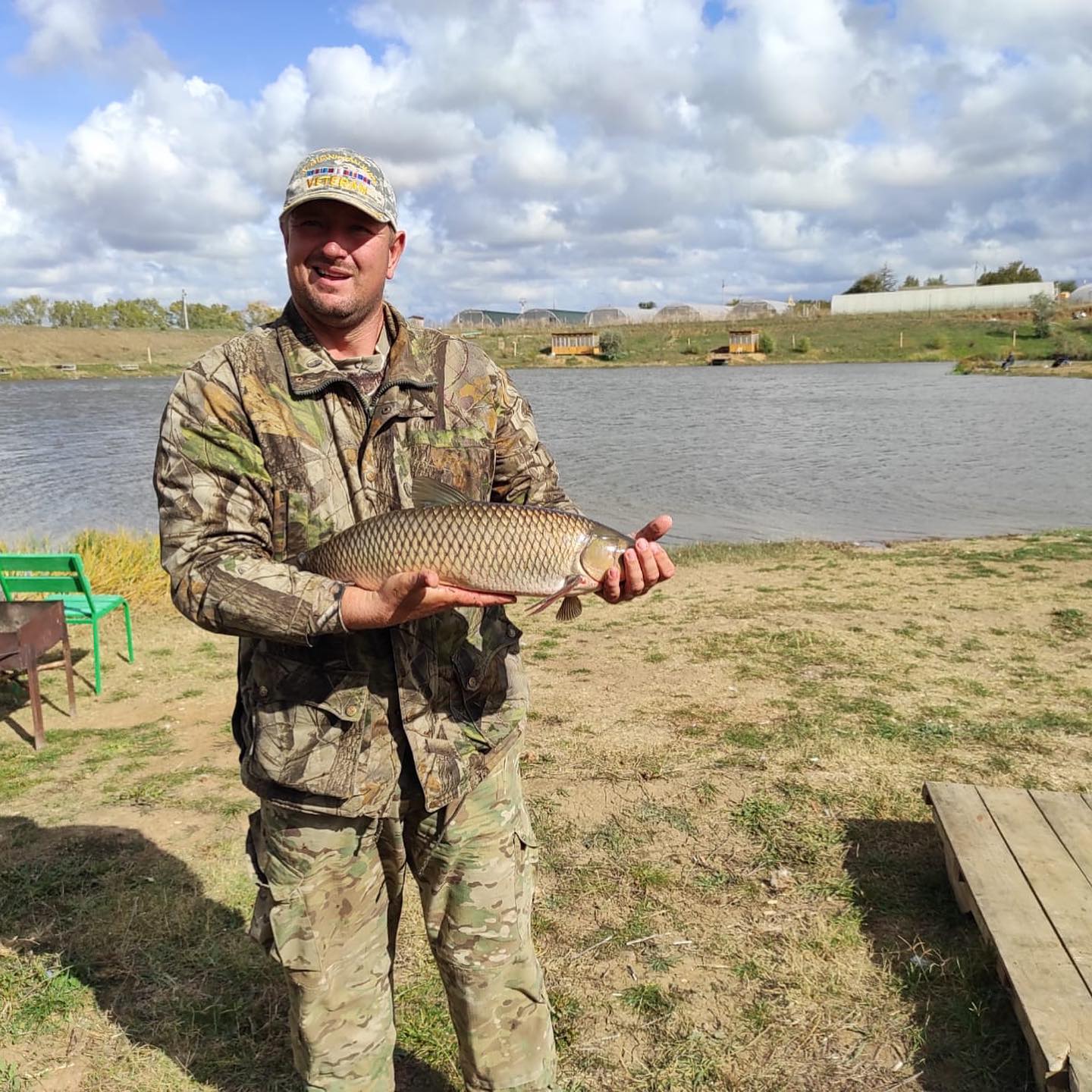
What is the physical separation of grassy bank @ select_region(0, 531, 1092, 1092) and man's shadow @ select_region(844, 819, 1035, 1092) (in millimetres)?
13

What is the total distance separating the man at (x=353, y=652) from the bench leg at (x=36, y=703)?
4.72m

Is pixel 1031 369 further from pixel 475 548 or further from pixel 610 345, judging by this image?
pixel 475 548

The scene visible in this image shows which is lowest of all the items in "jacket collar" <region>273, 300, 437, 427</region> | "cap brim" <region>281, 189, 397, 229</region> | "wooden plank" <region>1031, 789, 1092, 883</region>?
"wooden plank" <region>1031, 789, 1092, 883</region>

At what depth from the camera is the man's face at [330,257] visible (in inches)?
102

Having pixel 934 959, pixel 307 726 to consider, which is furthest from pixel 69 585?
pixel 934 959

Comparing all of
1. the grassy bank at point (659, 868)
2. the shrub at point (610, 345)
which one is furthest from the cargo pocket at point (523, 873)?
the shrub at point (610, 345)

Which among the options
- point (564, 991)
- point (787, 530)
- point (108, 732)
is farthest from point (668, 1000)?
point (787, 530)

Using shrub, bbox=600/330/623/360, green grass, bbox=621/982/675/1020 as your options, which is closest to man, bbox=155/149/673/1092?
Result: green grass, bbox=621/982/675/1020

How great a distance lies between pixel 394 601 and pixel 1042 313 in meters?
96.2

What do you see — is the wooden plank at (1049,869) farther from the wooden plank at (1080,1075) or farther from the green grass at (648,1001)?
the green grass at (648,1001)

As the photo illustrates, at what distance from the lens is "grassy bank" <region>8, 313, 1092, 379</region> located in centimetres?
8144

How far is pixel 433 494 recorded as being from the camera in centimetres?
261

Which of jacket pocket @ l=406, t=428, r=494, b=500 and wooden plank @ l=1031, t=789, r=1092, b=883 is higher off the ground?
jacket pocket @ l=406, t=428, r=494, b=500

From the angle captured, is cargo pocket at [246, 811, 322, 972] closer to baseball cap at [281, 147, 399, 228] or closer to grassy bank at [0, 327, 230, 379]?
baseball cap at [281, 147, 399, 228]
